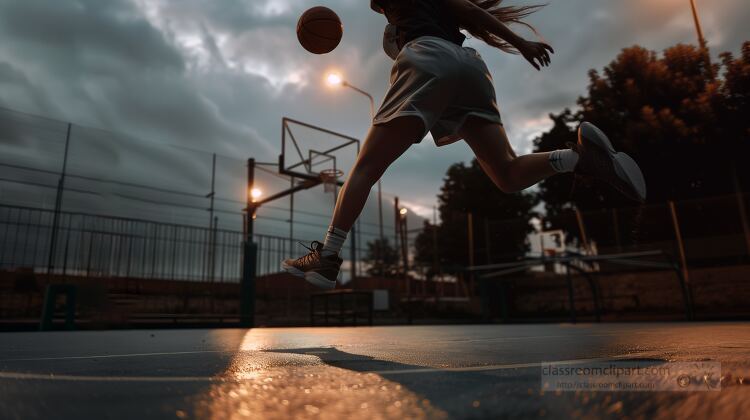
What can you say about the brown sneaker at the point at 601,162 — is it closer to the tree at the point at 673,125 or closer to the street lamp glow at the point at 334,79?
the tree at the point at 673,125

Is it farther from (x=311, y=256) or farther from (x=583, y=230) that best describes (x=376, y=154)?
(x=583, y=230)

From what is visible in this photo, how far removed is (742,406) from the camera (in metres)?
0.55

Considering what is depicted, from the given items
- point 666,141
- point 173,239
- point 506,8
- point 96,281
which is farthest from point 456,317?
point 506,8

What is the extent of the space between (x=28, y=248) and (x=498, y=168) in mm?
8660

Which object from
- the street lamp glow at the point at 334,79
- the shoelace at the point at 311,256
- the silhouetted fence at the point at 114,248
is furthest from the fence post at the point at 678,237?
the shoelace at the point at 311,256

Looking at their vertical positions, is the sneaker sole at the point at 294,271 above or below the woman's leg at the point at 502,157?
below

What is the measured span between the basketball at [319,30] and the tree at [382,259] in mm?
11181

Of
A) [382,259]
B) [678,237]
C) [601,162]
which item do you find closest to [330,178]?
[382,259]

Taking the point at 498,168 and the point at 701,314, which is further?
the point at 701,314

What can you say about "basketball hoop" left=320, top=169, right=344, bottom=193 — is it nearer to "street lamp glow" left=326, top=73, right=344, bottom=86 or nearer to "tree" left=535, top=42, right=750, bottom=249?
"street lamp glow" left=326, top=73, right=344, bottom=86

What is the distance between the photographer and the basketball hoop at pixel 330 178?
44.2 feet

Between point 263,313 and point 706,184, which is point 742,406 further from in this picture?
point 706,184

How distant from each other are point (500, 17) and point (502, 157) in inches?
30.8

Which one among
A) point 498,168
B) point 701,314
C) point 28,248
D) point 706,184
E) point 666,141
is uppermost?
point 666,141
